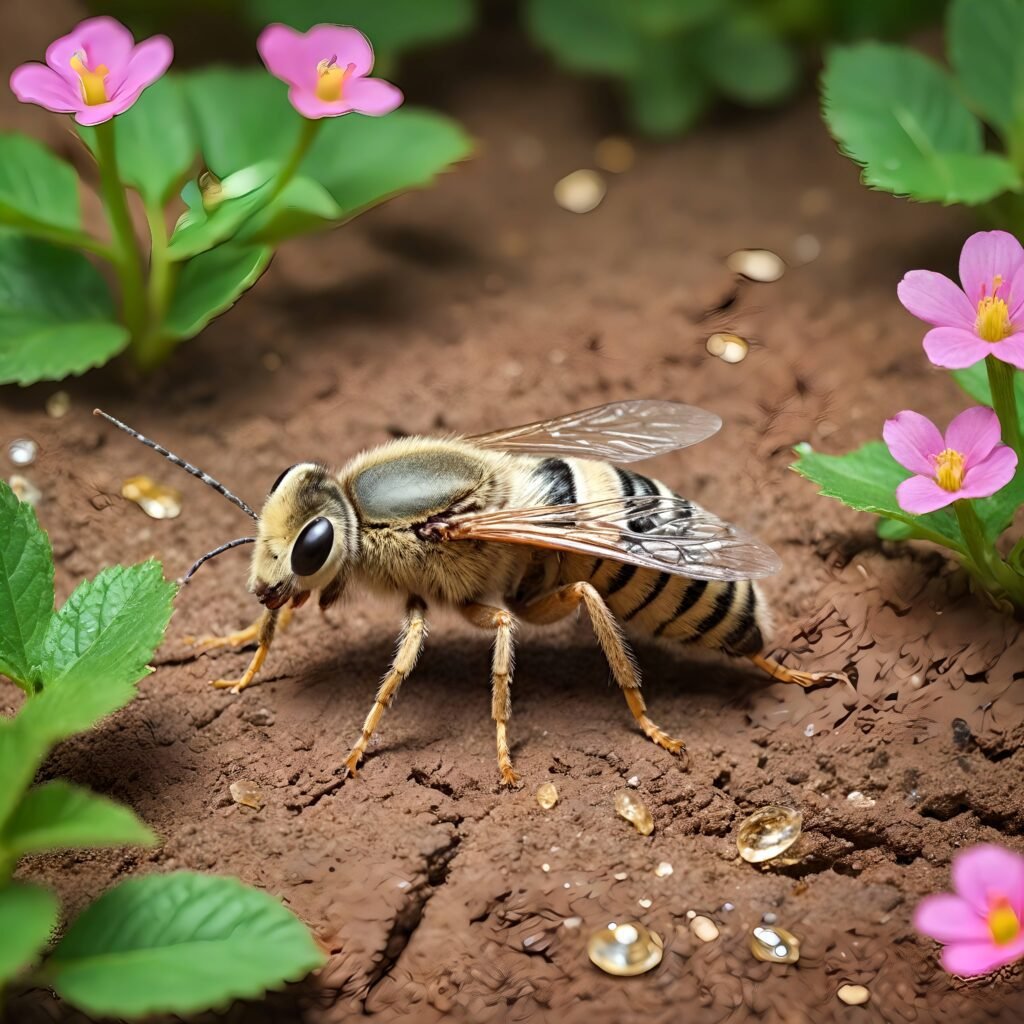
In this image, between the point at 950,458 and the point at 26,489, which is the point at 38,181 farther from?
the point at 950,458

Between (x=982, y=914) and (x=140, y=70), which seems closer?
(x=982, y=914)

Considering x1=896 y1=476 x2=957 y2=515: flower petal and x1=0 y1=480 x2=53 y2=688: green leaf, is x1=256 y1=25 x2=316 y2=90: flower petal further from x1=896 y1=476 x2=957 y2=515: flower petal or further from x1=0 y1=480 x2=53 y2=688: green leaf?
x1=896 y1=476 x2=957 y2=515: flower petal

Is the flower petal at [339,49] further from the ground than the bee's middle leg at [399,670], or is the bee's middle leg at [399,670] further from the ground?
the flower petal at [339,49]

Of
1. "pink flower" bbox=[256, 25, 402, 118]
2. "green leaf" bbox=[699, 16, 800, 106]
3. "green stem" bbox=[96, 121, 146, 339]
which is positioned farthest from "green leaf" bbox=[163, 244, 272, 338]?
"green leaf" bbox=[699, 16, 800, 106]

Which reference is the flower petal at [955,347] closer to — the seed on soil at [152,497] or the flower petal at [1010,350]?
the flower petal at [1010,350]

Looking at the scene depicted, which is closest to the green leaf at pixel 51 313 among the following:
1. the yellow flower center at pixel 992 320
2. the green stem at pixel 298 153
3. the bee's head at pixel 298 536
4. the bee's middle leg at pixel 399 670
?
the green stem at pixel 298 153

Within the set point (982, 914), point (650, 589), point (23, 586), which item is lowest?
point (650, 589)

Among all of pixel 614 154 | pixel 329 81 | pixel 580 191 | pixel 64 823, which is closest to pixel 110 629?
pixel 64 823
